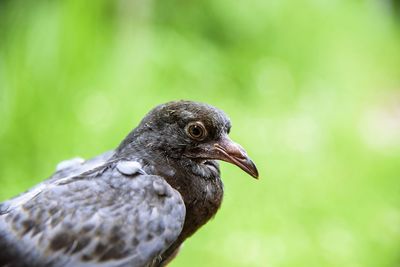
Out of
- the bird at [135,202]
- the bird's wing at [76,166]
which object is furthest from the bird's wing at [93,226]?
the bird's wing at [76,166]

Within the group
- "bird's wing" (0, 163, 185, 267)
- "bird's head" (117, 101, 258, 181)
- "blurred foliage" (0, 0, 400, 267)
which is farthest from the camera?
"blurred foliage" (0, 0, 400, 267)

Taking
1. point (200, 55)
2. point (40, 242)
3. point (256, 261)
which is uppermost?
point (200, 55)

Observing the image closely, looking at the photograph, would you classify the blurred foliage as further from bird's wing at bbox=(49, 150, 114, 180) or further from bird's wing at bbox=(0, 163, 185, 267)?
bird's wing at bbox=(0, 163, 185, 267)

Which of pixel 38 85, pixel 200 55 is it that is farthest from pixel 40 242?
pixel 200 55

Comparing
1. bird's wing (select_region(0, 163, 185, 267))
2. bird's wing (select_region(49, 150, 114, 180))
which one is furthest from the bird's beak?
bird's wing (select_region(49, 150, 114, 180))

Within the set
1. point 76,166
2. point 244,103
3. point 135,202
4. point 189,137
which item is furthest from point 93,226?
point 244,103

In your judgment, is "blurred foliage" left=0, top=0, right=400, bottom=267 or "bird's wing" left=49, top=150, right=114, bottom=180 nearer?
"bird's wing" left=49, top=150, right=114, bottom=180

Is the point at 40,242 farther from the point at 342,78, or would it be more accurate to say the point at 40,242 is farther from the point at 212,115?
the point at 342,78

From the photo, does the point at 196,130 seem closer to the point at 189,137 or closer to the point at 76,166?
the point at 189,137
